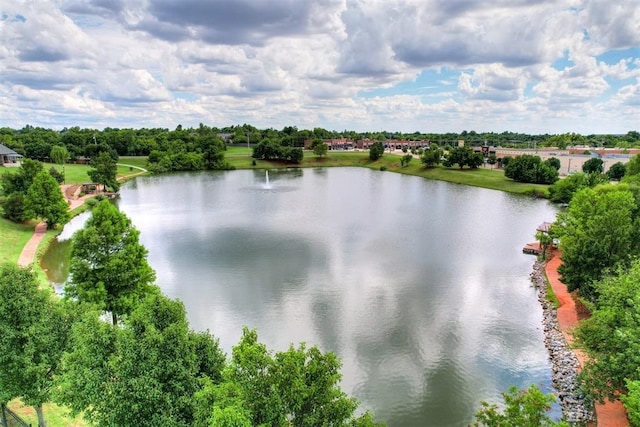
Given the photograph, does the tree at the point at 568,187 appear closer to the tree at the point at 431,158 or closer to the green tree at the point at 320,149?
the tree at the point at 431,158

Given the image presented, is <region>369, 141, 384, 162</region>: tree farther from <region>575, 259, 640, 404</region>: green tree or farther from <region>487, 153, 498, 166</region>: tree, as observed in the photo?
<region>575, 259, 640, 404</region>: green tree

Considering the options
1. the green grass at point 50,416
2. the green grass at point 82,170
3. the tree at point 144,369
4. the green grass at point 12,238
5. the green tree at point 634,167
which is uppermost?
the green tree at point 634,167

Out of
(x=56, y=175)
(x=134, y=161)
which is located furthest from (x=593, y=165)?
(x=134, y=161)

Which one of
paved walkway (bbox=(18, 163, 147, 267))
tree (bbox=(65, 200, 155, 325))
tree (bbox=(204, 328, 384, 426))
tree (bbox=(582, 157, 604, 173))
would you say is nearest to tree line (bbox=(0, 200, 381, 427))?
tree (bbox=(204, 328, 384, 426))

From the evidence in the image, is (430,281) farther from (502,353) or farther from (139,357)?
(139,357)

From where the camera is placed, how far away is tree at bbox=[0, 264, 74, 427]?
13.4m

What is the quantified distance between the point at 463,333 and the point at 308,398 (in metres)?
17.4

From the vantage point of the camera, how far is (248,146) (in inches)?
6565

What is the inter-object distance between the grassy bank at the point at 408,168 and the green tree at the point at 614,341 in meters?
61.7

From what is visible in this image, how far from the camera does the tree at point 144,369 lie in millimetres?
10758

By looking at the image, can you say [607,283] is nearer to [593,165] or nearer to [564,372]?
[564,372]

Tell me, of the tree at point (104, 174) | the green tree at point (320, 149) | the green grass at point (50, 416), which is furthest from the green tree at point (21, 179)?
the green tree at point (320, 149)

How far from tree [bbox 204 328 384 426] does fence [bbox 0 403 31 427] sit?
29.7 feet

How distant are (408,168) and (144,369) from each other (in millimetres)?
107907
